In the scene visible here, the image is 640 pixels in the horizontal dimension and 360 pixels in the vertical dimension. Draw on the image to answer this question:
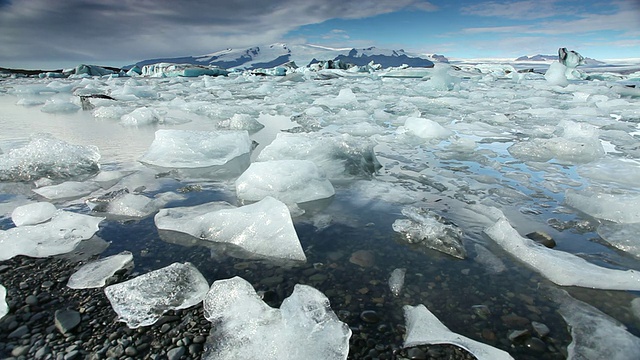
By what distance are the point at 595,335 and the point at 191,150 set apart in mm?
3434

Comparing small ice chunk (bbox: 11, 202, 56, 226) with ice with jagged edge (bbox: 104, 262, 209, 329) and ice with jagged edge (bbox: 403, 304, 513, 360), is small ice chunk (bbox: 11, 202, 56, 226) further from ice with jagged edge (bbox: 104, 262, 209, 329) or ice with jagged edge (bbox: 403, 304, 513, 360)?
ice with jagged edge (bbox: 403, 304, 513, 360)

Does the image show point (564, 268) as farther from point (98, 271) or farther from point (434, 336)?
point (98, 271)

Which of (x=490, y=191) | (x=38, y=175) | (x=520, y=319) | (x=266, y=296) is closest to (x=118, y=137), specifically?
(x=38, y=175)

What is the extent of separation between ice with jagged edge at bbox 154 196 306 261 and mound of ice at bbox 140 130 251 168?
4.64 ft

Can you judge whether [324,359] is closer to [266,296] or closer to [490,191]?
[266,296]

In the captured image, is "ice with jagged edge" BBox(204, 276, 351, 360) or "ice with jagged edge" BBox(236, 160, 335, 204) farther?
"ice with jagged edge" BBox(236, 160, 335, 204)

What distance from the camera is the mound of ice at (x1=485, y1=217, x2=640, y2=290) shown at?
4.95ft

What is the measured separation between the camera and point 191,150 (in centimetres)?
350

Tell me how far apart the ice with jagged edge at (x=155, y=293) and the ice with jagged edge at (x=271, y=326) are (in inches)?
3.9

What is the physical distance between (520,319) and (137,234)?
6.63ft

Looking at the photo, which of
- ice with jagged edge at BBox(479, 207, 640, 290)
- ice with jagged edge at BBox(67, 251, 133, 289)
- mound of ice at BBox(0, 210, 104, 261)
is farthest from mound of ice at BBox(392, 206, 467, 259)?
mound of ice at BBox(0, 210, 104, 261)

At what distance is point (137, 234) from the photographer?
76.8 inches

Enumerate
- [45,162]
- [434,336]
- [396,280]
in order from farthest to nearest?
[45,162]
[396,280]
[434,336]

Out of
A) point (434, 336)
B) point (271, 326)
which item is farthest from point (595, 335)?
point (271, 326)
